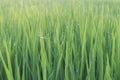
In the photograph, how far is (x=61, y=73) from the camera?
65 cm

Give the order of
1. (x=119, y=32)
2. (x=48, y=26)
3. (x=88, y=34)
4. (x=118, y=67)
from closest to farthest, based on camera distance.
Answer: (x=118, y=67) < (x=119, y=32) < (x=88, y=34) < (x=48, y=26)

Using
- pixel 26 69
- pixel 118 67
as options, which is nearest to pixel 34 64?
pixel 26 69

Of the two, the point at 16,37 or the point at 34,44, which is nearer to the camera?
the point at 34,44

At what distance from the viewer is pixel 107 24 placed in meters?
1.16

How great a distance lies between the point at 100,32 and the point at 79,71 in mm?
256

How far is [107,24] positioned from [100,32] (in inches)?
11.7

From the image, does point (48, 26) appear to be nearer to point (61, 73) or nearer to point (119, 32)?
point (119, 32)

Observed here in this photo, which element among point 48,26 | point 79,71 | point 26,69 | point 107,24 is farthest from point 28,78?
point 107,24

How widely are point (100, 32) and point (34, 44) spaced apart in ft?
0.90

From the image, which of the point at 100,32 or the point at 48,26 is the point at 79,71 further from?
the point at 48,26

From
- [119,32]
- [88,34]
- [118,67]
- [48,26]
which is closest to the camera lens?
[118,67]

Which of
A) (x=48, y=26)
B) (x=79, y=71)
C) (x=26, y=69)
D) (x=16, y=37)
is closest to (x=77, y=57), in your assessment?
(x=79, y=71)

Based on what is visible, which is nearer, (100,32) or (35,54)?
(35,54)

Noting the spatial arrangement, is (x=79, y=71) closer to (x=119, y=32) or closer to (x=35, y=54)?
(x=35, y=54)
